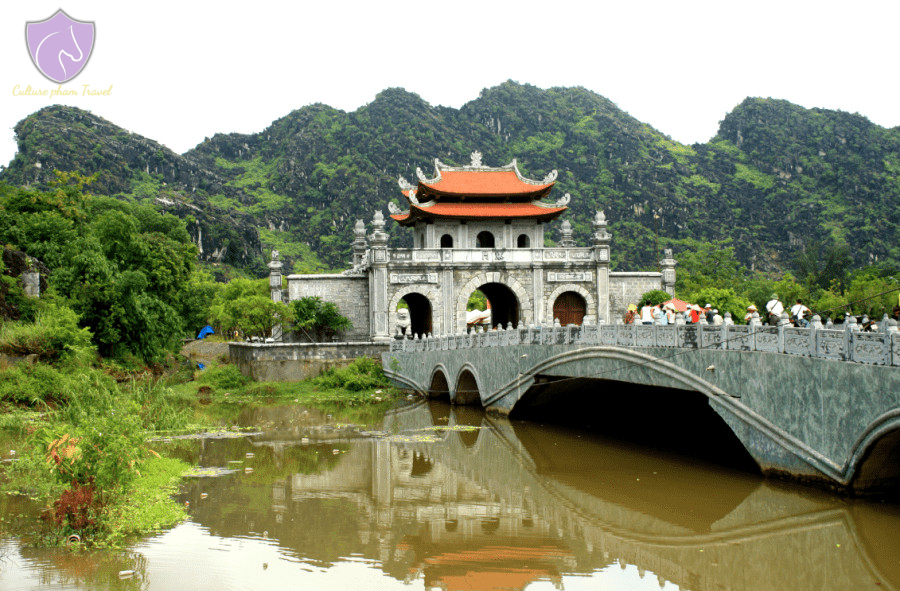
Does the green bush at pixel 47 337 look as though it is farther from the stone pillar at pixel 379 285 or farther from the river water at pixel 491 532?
the stone pillar at pixel 379 285

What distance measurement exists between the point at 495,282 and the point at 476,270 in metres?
0.96

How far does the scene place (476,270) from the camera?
3450 centimetres

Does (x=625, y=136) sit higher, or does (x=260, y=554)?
(x=625, y=136)

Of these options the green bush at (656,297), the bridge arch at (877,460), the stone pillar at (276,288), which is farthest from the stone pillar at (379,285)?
the bridge arch at (877,460)

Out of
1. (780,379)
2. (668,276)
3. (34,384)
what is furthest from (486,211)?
(780,379)

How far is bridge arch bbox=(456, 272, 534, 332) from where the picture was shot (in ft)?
113

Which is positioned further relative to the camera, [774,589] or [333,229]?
[333,229]

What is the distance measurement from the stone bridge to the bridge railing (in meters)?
0.02

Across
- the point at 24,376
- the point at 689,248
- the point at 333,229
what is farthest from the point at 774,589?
the point at 333,229

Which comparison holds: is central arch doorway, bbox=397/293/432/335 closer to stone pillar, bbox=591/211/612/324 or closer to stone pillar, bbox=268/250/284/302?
stone pillar, bbox=268/250/284/302

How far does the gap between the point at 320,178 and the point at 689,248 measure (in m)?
40.6

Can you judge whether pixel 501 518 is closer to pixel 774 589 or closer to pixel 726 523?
pixel 726 523

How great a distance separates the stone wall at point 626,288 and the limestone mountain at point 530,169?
39.0m

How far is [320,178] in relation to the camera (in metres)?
91.0
